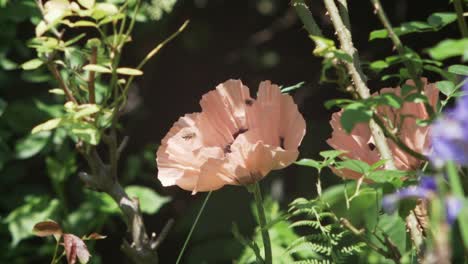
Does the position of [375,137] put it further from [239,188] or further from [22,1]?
[239,188]

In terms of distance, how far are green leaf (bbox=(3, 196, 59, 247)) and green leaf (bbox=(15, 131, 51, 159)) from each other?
0.46 feet

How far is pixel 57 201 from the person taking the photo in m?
2.22

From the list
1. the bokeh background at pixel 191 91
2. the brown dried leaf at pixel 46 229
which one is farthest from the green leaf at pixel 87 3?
the bokeh background at pixel 191 91

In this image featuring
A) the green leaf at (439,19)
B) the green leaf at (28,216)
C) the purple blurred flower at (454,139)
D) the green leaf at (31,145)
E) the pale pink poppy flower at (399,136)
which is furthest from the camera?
the green leaf at (31,145)

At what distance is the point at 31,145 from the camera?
91.2 inches

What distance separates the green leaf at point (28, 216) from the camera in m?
2.14

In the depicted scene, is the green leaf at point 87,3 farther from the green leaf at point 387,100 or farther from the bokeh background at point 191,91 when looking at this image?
the bokeh background at point 191,91

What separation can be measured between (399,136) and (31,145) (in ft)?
5.01

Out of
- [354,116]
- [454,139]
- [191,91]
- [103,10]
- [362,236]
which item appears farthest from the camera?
[191,91]

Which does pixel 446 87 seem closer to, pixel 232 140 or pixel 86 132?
pixel 232 140

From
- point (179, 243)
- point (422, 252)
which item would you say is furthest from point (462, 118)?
point (179, 243)

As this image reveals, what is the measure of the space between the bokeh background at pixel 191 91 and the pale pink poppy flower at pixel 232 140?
45.4 inches

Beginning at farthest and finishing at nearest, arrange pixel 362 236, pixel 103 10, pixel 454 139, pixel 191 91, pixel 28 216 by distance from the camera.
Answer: pixel 191 91 → pixel 28 216 → pixel 103 10 → pixel 362 236 → pixel 454 139

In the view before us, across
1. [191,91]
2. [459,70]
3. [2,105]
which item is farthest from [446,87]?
[191,91]
